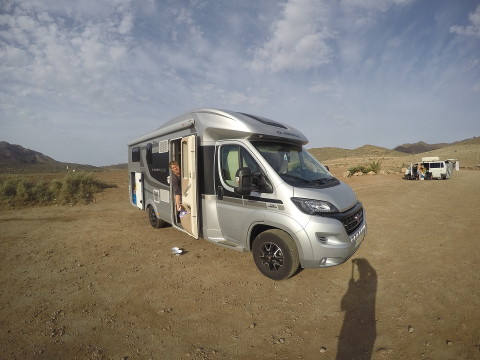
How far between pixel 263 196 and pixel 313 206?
78cm

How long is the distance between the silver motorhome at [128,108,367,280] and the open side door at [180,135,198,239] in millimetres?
20

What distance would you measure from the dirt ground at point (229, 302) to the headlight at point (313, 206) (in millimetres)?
1214

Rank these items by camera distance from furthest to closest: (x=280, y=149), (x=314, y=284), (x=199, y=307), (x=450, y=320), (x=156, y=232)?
(x=156, y=232)
(x=280, y=149)
(x=314, y=284)
(x=199, y=307)
(x=450, y=320)

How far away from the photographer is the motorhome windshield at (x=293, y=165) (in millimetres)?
3982

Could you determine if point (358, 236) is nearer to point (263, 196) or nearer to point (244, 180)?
point (263, 196)

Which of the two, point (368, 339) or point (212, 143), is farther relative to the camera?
point (212, 143)

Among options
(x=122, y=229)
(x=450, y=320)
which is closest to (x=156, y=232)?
(x=122, y=229)

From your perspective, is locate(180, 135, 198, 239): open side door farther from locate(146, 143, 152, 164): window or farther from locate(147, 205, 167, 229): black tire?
locate(146, 143, 152, 164): window

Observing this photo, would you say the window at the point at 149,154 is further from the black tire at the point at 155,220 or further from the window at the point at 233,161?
the window at the point at 233,161

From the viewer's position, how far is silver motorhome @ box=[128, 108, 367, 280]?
3.51m

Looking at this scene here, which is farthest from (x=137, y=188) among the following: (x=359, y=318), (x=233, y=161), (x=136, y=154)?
(x=359, y=318)

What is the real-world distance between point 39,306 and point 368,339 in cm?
427

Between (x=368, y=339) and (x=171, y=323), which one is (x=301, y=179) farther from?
(x=171, y=323)

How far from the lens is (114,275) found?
420cm
